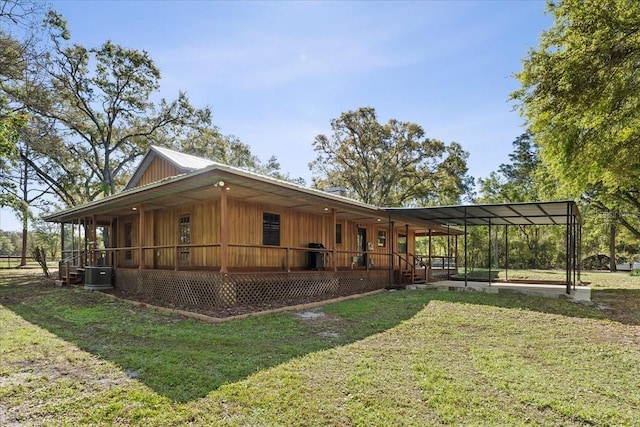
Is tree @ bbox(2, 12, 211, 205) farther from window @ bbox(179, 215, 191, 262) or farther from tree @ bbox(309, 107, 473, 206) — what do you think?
window @ bbox(179, 215, 191, 262)

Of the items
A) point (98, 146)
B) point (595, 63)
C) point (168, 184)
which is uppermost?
point (98, 146)

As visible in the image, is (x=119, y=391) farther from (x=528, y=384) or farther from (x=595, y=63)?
(x=595, y=63)

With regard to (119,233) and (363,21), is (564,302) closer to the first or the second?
(363,21)

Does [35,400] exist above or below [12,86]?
below

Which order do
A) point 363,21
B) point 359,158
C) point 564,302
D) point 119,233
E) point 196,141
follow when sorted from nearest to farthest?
1. point 564,302
2. point 363,21
3. point 119,233
4. point 196,141
5. point 359,158

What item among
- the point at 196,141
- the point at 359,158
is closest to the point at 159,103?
the point at 196,141

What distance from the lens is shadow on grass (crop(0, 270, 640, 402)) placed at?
16.4ft

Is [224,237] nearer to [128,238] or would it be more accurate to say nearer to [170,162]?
[170,162]

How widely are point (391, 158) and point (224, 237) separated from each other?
24740mm

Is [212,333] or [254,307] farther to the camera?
[254,307]

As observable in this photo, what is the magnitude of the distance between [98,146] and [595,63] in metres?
28.2

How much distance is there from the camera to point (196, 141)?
29.5m

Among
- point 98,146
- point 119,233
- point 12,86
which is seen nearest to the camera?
point 119,233

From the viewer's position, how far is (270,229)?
13.3m
